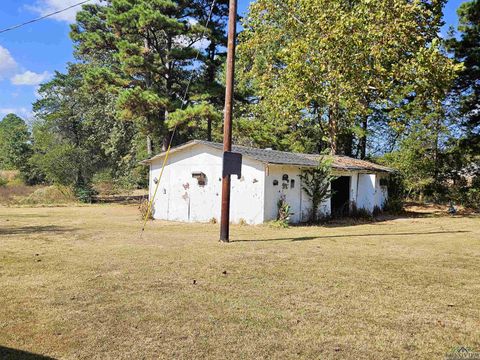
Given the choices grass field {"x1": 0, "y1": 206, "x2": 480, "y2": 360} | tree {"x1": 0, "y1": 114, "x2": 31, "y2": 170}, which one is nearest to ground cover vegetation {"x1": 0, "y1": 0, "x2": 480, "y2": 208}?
tree {"x1": 0, "y1": 114, "x2": 31, "y2": 170}

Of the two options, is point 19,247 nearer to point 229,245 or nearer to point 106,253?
point 106,253

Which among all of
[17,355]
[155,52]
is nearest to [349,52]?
[155,52]

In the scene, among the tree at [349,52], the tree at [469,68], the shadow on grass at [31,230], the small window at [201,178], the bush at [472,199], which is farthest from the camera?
the bush at [472,199]

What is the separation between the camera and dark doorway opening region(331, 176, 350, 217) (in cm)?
1973

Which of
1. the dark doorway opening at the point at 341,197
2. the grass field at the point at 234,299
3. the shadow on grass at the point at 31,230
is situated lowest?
the grass field at the point at 234,299

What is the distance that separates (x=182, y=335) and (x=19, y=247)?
6733 mm

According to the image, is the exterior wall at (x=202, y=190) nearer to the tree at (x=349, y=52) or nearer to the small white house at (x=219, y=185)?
the small white house at (x=219, y=185)

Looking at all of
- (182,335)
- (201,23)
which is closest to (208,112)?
(201,23)

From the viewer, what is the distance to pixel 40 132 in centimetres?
2961

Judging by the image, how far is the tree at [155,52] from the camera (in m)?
22.9

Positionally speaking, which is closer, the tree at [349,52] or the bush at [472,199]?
the tree at [349,52]

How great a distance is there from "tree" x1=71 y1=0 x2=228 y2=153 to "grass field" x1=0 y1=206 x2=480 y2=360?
14739 millimetres

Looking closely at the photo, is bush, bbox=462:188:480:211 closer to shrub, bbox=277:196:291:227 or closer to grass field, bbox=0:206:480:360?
shrub, bbox=277:196:291:227

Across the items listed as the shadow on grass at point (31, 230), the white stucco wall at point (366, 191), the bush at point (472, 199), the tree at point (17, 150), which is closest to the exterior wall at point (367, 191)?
the white stucco wall at point (366, 191)
